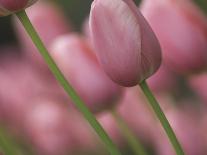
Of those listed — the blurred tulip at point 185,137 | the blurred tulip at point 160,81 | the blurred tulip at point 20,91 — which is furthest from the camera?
the blurred tulip at point 20,91

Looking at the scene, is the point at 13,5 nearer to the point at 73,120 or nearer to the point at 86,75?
the point at 86,75

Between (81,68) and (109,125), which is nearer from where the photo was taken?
(81,68)

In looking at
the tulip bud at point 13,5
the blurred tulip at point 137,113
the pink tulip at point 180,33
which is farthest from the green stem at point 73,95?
the blurred tulip at point 137,113

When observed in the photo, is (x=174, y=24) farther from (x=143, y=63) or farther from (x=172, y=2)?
(x=143, y=63)

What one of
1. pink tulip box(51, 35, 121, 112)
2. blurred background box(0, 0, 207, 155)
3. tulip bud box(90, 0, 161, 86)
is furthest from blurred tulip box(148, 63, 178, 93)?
tulip bud box(90, 0, 161, 86)

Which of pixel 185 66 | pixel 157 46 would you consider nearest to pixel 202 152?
pixel 185 66

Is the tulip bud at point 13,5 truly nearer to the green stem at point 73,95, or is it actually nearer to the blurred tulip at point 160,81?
the green stem at point 73,95

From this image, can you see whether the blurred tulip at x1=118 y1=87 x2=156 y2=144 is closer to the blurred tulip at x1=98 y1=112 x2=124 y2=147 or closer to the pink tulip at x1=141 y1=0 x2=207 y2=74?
the blurred tulip at x1=98 y1=112 x2=124 y2=147
